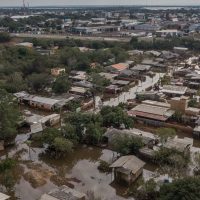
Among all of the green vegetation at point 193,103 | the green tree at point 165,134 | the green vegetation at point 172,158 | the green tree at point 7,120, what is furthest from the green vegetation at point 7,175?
the green vegetation at point 193,103

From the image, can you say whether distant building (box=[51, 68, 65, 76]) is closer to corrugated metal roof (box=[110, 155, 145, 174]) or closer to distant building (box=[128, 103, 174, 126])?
distant building (box=[128, 103, 174, 126])

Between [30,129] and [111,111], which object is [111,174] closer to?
[111,111]

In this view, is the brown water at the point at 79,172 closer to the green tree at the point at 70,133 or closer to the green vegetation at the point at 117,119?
the green tree at the point at 70,133

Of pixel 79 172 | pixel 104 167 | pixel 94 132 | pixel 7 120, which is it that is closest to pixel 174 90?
pixel 94 132

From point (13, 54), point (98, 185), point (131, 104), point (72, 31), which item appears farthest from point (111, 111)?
point (72, 31)

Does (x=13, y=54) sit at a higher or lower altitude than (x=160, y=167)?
higher

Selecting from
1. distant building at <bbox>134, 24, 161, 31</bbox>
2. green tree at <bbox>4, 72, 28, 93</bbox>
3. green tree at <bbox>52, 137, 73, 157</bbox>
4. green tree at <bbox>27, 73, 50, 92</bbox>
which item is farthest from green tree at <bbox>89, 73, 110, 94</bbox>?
distant building at <bbox>134, 24, 161, 31</bbox>
